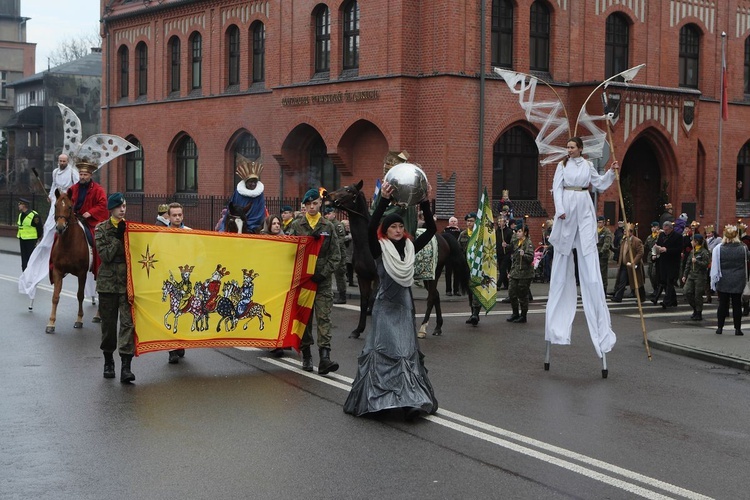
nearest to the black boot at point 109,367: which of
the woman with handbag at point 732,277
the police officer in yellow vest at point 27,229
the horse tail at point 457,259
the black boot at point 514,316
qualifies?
the horse tail at point 457,259

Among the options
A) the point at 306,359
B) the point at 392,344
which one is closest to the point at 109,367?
the point at 306,359

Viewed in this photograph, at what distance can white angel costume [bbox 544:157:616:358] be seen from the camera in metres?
11.9

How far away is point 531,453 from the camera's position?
26.0 ft

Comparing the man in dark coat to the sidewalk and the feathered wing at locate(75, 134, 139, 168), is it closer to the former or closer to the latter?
the sidewalk

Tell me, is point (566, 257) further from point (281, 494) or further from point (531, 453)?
point (281, 494)

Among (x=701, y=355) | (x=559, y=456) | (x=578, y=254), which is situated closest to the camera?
(x=559, y=456)

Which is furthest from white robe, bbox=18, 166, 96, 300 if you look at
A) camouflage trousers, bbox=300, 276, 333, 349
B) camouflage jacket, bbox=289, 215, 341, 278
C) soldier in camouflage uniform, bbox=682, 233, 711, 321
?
soldier in camouflage uniform, bbox=682, 233, 711, 321

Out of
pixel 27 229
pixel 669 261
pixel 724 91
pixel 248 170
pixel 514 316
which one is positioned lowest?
pixel 514 316

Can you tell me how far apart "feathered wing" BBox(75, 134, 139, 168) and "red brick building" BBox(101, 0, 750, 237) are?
1334 centimetres

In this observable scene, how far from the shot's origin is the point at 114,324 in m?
10.9

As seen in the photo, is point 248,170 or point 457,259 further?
point 457,259

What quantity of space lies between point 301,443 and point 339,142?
78.0ft

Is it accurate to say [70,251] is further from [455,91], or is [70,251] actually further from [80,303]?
[455,91]

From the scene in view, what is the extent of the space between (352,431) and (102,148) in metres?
9.74
